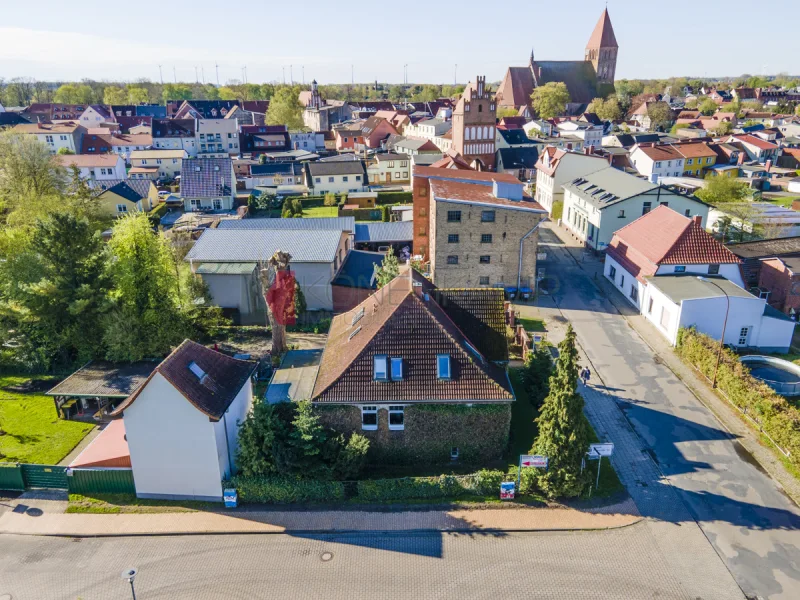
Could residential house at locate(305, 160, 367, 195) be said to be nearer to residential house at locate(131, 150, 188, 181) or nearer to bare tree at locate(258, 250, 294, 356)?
residential house at locate(131, 150, 188, 181)

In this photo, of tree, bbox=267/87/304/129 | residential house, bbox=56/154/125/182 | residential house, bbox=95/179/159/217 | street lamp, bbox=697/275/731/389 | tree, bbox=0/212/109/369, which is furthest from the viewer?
tree, bbox=267/87/304/129

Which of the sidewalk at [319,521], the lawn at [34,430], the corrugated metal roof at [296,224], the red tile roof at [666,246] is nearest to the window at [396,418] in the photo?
the sidewalk at [319,521]

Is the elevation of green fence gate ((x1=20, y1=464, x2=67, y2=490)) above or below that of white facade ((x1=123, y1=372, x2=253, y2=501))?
below

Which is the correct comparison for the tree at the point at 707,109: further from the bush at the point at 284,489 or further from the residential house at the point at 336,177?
the bush at the point at 284,489

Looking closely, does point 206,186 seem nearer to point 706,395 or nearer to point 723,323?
point 723,323

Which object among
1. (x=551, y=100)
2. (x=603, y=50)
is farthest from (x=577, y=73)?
(x=551, y=100)

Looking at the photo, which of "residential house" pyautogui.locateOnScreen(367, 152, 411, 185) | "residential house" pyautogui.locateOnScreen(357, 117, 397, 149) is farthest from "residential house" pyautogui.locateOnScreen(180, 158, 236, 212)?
"residential house" pyautogui.locateOnScreen(357, 117, 397, 149)

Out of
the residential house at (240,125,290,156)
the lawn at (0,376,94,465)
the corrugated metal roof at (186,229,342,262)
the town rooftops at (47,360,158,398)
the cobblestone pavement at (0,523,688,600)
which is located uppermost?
the residential house at (240,125,290,156)
